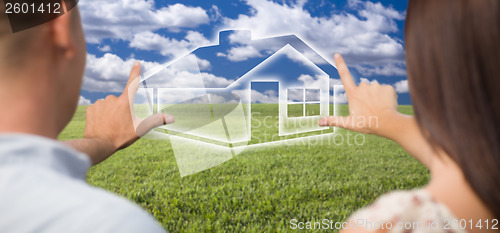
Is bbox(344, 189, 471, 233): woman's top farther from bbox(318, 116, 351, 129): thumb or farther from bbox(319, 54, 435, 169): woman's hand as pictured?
bbox(318, 116, 351, 129): thumb

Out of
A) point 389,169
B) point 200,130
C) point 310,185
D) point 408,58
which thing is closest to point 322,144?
point 389,169

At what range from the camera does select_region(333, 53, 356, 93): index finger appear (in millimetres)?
1368

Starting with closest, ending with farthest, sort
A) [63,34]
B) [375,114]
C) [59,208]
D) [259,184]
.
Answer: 1. [59,208]
2. [63,34]
3. [375,114]
4. [259,184]

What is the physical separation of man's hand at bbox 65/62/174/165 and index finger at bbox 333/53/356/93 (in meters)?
0.61

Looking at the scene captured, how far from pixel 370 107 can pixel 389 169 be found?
499 centimetres

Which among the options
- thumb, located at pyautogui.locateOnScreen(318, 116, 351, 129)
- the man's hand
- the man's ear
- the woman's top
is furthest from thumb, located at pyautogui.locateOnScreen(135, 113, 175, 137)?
the woman's top

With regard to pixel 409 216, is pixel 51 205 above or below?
above

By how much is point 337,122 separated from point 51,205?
1111 mm

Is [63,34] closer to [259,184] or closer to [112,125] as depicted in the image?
[112,125]

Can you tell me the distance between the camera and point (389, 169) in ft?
19.5

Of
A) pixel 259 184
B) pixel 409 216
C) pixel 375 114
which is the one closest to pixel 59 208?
pixel 409 216

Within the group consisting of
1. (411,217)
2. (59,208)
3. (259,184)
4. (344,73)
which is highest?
(344,73)

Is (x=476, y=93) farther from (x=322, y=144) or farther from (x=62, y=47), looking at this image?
(x=322, y=144)

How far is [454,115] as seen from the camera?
0.67 m
